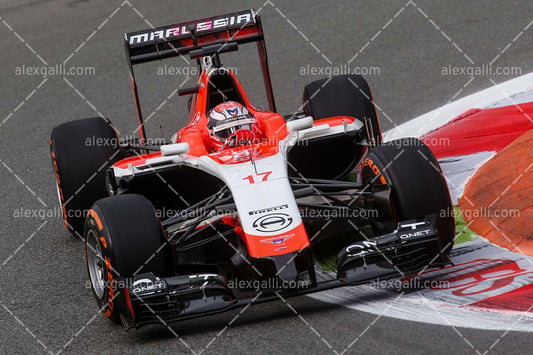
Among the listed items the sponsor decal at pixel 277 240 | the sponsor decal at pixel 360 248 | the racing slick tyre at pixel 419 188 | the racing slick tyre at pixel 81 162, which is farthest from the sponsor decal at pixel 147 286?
the racing slick tyre at pixel 81 162

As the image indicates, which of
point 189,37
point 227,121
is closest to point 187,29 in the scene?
point 189,37

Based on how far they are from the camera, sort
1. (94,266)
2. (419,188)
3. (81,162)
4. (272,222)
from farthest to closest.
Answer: (81,162), (94,266), (419,188), (272,222)

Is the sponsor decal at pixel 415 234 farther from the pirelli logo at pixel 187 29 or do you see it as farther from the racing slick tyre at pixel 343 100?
the pirelli logo at pixel 187 29

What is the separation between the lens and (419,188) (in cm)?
581

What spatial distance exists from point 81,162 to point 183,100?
154 inches

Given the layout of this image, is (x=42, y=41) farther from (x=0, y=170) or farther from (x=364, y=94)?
(x=364, y=94)

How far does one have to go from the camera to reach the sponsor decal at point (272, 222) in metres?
5.58

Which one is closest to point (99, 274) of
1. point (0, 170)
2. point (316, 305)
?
point (316, 305)

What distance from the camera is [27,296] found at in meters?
6.55

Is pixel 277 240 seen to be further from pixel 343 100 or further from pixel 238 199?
pixel 343 100

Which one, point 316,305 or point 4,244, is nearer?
point 316,305

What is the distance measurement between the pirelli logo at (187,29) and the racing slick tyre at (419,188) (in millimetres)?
2301

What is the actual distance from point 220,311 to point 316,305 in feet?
2.08

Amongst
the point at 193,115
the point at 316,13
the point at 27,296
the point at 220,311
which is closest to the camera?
the point at 220,311
